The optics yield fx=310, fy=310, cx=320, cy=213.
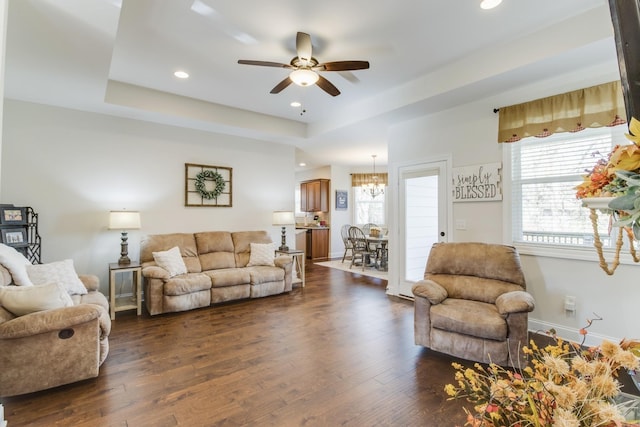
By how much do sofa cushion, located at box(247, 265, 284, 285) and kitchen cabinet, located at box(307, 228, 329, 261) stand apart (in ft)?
12.0

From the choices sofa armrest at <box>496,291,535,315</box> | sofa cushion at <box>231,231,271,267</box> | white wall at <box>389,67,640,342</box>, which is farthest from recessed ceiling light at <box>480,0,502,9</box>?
sofa cushion at <box>231,231,271,267</box>

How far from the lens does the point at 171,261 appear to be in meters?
4.14

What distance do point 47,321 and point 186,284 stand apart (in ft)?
6.00

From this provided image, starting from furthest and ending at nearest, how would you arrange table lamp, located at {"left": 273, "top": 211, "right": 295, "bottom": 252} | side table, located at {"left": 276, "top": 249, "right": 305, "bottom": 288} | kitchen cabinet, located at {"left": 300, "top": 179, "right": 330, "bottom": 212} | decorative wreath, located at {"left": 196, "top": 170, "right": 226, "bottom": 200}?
1. kitchen cabinet, located at {"left": 300, "top": 179, "right": 330, "bottom": 212}
2. table lamp, located at {"left": 273, "top": 211, "right": 295, "bottom": 252}
3. side table, located at {"left": 276, "top": 249, "right": 305, "bottom": 288}
4. decorative wreath, located at {"left": 196, "top": 170, "right": 226, "bottom": 200}

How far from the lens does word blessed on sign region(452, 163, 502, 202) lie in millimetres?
3663

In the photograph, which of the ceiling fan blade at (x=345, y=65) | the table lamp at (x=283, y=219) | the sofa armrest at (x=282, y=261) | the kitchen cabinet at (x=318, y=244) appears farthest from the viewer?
the kitchen cabinet at (x=318, y=244)

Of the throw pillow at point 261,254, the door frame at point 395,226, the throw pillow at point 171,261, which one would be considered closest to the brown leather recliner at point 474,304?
the door frame at point 395,226

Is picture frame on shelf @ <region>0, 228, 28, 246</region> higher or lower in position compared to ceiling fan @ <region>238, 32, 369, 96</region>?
lower

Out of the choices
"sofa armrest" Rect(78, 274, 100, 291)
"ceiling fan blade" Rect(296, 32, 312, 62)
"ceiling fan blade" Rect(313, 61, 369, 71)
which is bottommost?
"sofa armrest" Rect(78, 274, 100, 291)

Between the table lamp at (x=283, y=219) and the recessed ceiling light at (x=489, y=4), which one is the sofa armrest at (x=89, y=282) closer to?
the table lamp at (x=283, y=219)

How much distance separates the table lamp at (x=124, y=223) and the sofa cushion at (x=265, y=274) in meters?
1.65

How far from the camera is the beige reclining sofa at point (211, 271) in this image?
3891mm

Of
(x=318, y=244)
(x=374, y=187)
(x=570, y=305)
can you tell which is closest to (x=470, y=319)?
(x=570, y=305)

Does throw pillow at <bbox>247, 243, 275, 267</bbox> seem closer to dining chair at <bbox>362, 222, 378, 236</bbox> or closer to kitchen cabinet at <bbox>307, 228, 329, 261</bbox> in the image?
kitchen cabinet at <bbox>307, 228, 329, 261</bbox>
